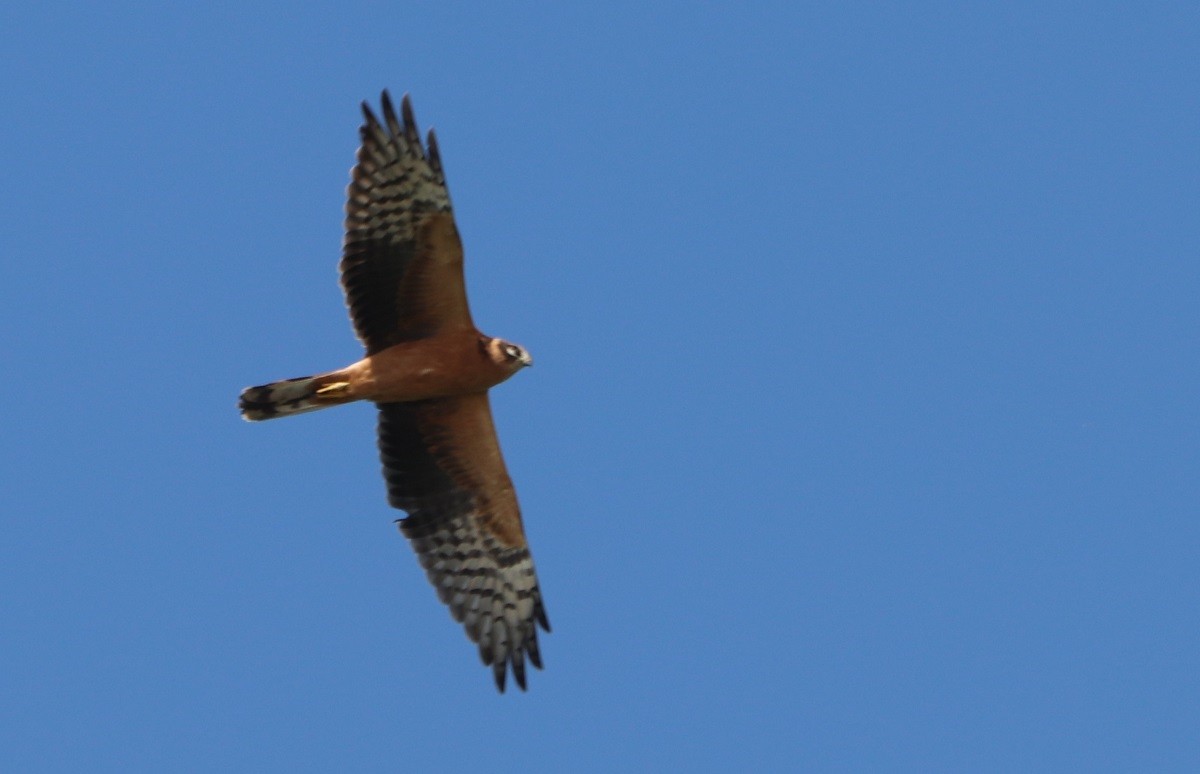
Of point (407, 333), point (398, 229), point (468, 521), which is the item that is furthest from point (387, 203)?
point (468, 521)

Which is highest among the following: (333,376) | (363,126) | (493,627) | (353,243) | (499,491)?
(363,126)

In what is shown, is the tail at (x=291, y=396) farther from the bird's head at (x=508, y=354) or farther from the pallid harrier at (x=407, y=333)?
the bird's head at (x=508, y=354)

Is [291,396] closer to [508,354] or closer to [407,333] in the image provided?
[407,333]

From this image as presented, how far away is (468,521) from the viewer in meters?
15.5

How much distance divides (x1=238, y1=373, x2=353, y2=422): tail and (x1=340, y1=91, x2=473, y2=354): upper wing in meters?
0.55

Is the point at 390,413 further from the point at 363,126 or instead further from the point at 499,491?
the point at 363,126

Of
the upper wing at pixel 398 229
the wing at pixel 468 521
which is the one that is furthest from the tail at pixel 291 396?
the wing at pixel 468 521

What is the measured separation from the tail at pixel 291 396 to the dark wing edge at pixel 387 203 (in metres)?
0.67

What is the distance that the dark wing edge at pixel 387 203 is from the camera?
14.3m

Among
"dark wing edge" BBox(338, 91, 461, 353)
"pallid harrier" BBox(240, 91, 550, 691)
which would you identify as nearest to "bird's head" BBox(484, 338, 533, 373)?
"pallid harrier" BBox(240, 91, 550, 691)

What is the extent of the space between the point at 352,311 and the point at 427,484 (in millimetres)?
1730

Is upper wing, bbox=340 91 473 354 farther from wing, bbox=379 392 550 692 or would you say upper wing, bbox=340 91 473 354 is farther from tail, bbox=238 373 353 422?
wing, bbox=379 392 550 692

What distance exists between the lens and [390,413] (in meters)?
15.1

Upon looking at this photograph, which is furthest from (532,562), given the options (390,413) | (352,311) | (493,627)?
(352,311)
